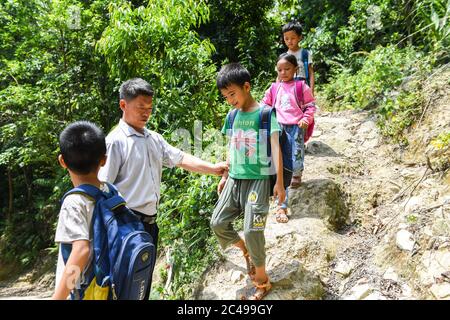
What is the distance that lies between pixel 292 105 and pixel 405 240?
60.3 inches

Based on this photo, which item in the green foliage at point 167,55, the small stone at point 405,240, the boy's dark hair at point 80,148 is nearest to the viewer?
the boy's dark hair at point 80,148

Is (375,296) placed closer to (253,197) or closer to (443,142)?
(253,197)

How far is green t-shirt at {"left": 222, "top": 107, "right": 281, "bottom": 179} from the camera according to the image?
2686mm

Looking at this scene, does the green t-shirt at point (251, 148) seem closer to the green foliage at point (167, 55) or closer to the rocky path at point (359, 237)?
the rocky path at point (359, 237)

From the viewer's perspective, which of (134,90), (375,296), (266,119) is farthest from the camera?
(375,296)

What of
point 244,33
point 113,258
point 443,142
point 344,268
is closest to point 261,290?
point 344,268

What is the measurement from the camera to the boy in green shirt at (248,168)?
2.64m

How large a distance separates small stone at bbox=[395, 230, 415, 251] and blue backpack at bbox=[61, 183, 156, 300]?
6.92 ft

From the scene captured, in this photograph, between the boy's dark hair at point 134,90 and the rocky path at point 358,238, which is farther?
the rocky path at point 358,238

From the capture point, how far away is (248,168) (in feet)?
8.85

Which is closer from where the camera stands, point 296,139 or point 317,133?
point 296,139

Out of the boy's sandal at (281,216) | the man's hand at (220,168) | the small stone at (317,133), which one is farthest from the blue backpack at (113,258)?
the small stone at (317,133)

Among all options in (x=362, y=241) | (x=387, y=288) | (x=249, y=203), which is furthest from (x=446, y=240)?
(x=249, y=203)

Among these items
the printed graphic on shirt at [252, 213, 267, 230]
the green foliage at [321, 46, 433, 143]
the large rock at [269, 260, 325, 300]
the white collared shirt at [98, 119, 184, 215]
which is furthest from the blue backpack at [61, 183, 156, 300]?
the green foliage at [321, 46, 433, 143]
